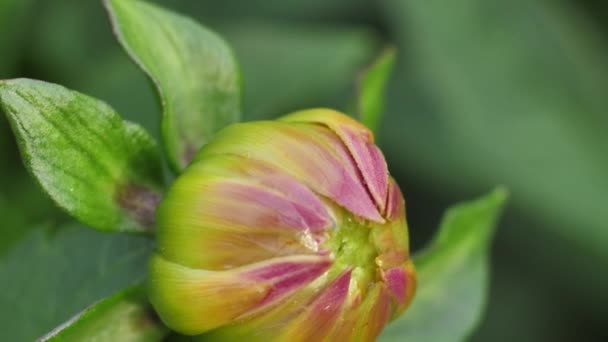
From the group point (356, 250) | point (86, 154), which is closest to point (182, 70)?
point (86, 154)

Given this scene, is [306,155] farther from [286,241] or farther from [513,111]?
[513,111]

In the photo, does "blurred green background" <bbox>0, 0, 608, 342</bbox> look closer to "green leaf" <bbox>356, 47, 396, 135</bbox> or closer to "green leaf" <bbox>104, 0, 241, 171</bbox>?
"green leaf" <bbox>356, 47, 396, 135</bbox>

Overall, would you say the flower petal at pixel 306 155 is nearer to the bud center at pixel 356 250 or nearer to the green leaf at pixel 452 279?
the bud center at pixel 356 250

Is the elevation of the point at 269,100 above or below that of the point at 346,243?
below

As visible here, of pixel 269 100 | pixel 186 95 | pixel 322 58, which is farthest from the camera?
pixel 322 58

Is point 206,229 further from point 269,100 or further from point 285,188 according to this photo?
point 269,100

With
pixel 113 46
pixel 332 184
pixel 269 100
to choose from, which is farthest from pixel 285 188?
pixel 113 46

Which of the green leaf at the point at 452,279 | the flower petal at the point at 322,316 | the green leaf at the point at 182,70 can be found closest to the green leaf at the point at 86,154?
the green leaf at the point at 182,70
